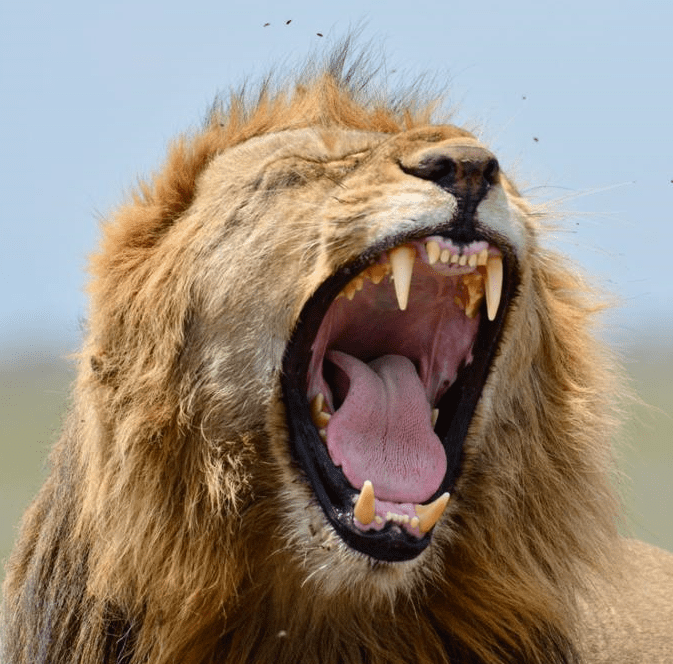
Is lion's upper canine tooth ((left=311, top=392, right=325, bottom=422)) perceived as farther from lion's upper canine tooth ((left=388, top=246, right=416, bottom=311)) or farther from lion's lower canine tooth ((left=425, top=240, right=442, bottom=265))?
lion's lower canine tooth ((left=425, top=240, right=442, bottom=265))

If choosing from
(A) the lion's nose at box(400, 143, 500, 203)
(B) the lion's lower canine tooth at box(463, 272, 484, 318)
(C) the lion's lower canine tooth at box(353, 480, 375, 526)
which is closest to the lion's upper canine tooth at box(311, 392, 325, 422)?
(C) the lion's lower canine tooth at box(353, 480, 375, 526)

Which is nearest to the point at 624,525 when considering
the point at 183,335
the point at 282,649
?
the point at 282,649

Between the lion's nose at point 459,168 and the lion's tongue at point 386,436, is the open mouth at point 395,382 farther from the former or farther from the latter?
the lion's nose at point 459,168

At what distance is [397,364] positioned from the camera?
492cm

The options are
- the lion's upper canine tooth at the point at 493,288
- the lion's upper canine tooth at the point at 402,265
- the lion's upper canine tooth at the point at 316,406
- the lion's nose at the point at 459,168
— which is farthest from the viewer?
the lion's upper canine tooth at the point at 316,406

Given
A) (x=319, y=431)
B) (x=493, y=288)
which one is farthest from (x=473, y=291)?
(x=319, y=431)

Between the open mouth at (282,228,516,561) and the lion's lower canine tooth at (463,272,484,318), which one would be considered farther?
the lion's lower canine tooth at (463,272,484,318)

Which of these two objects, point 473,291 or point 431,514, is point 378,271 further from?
point 431,514

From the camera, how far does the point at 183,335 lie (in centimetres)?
452

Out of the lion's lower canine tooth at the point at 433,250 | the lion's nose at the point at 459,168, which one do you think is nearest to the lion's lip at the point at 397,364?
the lion's lower canine tooth at the point at 433,250

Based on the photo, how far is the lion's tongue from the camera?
450 cm

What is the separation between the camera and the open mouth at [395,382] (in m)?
4.34

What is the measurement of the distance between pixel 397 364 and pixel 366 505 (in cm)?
76

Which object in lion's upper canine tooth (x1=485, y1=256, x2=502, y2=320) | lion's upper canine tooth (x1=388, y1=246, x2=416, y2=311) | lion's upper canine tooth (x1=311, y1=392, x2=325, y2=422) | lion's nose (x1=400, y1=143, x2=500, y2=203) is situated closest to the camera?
lion's nose (x1=400, y1=143, x2=500, y2=203)
